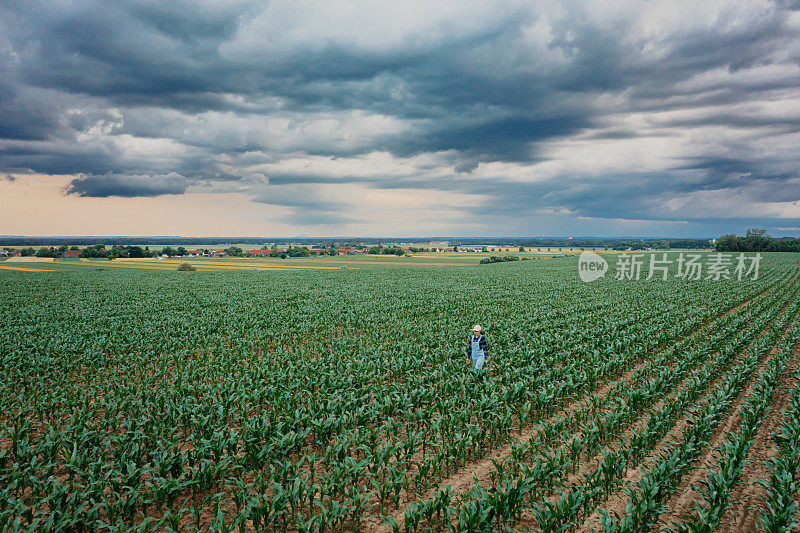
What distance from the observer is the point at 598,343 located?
18.3m

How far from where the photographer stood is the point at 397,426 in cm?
954

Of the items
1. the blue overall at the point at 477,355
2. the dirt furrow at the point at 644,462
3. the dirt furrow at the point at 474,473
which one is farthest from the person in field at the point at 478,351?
the dirt furrow at the point at 644,462

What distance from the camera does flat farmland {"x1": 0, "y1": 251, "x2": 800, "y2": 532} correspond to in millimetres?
6766

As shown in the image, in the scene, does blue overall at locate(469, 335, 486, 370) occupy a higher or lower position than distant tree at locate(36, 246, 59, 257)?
lower

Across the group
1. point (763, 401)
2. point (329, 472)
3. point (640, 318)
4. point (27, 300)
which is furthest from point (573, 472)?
point (27, 300)

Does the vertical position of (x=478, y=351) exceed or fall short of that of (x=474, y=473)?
it exceeds it

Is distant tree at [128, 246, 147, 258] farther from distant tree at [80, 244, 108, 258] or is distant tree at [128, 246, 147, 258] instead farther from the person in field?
the person in field

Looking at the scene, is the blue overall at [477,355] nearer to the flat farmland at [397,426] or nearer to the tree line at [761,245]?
the flat farmland at [397,426]

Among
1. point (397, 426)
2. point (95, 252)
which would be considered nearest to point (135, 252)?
point (95, 252)

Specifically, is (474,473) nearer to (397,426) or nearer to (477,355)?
(397,426)

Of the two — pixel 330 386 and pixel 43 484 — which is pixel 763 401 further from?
pixel 43 484

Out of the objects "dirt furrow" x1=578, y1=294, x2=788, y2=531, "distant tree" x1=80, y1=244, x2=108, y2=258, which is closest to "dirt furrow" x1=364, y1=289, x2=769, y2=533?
"dirt furrow" x1=578, y1=294, x2=788, y2=531

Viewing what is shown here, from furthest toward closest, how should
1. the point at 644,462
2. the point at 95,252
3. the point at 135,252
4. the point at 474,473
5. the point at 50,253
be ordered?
1. the point at 135,252
2. the point at 50,253
3. the point at 95,252
4. the point at 644,462
5. the point at 474,473

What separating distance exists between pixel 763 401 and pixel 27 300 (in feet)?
154
